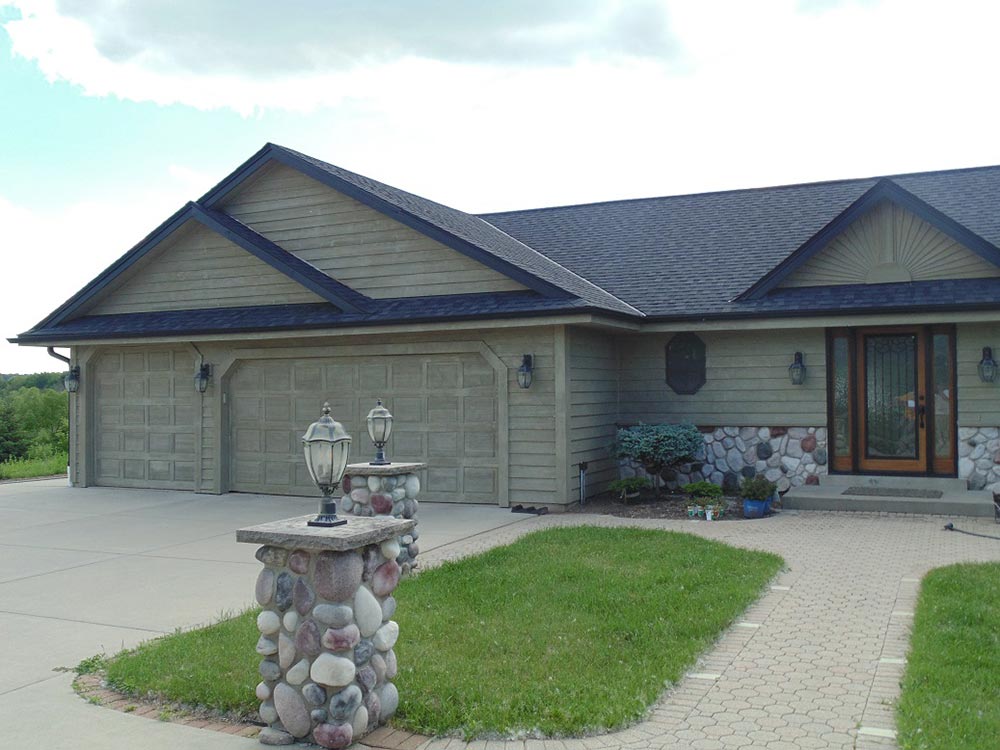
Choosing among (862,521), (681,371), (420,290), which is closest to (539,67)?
(420,290)

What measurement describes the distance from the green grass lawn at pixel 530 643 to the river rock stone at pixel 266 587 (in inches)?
26.4

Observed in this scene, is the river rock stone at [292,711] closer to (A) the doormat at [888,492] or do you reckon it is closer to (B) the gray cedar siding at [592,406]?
(B) the gray cedar siding at [592,406]

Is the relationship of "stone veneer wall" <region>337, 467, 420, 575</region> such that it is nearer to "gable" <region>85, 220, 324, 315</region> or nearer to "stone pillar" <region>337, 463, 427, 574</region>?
"stone pillar" <region>337, 463, 427, 574</region>

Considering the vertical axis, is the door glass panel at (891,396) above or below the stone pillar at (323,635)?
above

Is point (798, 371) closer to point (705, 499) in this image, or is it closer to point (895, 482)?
point (895, 482)

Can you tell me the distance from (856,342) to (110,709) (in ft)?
36.9

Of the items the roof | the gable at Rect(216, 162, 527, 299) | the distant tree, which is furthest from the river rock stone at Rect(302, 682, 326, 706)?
the distant tree

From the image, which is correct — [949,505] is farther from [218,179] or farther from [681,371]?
[218,179]

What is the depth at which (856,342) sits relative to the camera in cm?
1330

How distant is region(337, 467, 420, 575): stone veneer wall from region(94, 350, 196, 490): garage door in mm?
7785

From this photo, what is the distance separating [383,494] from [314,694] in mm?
3967

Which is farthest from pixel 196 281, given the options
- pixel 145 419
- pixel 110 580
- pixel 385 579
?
pixel 385 579

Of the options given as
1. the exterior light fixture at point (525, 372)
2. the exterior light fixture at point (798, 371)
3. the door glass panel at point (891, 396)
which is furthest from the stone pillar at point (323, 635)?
the door glass panel at point (891, 396)

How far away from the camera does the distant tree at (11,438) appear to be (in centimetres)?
2372
